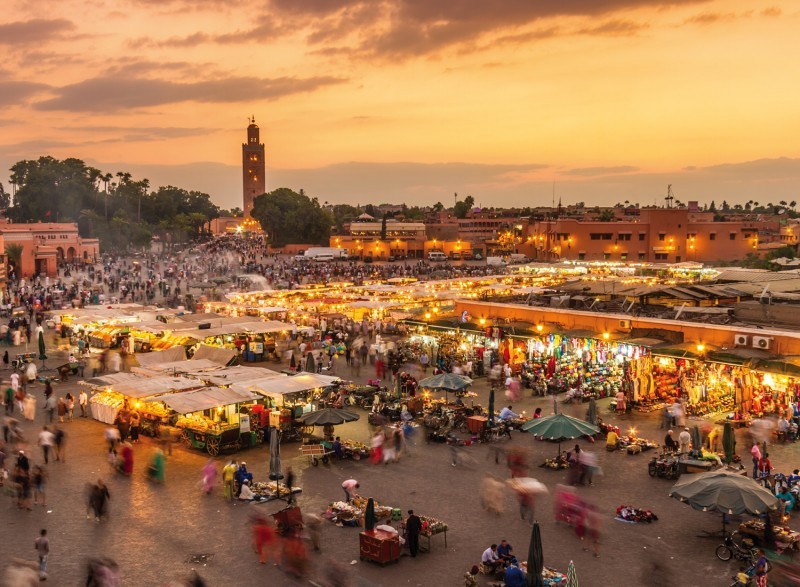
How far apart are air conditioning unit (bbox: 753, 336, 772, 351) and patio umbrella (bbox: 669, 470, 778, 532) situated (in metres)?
8.35

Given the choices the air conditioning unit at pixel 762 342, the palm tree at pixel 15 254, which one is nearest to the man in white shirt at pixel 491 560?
the air conditioning unit at pixel 762 342

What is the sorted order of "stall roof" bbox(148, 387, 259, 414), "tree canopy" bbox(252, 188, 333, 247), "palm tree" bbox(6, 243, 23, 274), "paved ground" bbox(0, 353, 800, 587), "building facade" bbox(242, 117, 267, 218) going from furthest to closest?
"building facade" bbox(242, 117, 267, 218) < "tree canopy" bbox(252, 188, 333, 247) < "palm tree" bbox(6, 243, 23, 274) < "stall roof" bbox(148, 387, 259, 414) < "paved ground" bbox(0, 353, 800, 587)

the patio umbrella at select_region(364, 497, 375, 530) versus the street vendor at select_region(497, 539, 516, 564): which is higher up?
the patio umbrella at select_region(364, 497, 375, 530)

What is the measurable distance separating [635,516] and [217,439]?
878 cm

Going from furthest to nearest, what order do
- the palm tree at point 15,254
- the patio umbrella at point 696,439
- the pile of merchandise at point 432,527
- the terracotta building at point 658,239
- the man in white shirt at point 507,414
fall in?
the terracotta building at point 658,239 < the palm tree at point 15,254 < the man in white shirt at point 507,414 < the patio umbrella at point 696,439 < the pile of merchandise at point 432,527

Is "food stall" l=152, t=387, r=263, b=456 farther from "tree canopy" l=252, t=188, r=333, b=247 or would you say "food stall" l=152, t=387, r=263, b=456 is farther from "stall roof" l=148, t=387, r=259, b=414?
"tree canopy" l=252, t=188, r=333, b=247

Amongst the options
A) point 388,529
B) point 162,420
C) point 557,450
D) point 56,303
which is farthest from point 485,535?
point 56,303

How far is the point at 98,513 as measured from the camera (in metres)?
12.5

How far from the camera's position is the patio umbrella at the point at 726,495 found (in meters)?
10.7

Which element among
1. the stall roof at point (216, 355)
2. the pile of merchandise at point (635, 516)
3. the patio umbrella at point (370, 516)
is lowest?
the pile of merchandise at point (635, 516)

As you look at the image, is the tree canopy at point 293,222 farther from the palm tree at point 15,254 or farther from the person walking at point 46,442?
the person walking at point 46,442

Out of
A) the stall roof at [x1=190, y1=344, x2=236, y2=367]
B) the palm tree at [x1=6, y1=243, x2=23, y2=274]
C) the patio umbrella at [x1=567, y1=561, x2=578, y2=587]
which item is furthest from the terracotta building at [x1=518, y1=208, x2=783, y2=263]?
the patio umbrella at [x1=567, y1=561, x2=578, y2=587]

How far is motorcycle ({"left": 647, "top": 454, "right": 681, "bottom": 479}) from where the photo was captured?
563 inches

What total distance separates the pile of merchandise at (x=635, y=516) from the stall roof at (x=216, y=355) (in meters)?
13.3
